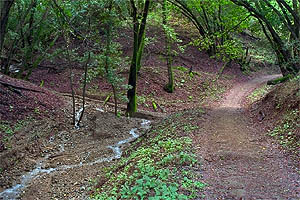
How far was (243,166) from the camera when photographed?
6160 mm

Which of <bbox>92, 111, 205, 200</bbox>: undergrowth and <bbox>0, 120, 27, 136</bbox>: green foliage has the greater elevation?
<bbox>92, 111, 205, 200</bbox>: undergrowth

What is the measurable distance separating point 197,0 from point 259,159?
19.4 metres

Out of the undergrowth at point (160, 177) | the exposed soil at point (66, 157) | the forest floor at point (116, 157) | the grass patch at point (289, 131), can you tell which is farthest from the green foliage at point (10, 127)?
the grass patch at point (289, 131)

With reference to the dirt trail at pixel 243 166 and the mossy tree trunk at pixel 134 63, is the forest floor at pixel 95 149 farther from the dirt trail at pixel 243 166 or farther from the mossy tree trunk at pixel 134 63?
the mossy tree trunk at pixel 134 63

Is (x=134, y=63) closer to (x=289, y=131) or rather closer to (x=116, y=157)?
(x=116, y=157)

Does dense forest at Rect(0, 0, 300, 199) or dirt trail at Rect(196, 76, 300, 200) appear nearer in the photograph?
dirt trail at Rect(196, 76, 300, 200)

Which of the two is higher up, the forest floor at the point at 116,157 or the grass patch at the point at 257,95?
the grass patch at the point at 257,95

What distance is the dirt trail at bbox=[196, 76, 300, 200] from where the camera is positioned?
16.1 ft

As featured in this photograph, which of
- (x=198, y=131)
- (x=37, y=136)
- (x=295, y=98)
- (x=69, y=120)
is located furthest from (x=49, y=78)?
(x=295, y=98)

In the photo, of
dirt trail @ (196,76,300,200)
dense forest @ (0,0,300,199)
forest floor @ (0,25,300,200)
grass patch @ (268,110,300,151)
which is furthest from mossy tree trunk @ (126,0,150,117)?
grass patch @ (268,110,300,151)

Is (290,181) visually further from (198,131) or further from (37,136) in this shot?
(37,136)

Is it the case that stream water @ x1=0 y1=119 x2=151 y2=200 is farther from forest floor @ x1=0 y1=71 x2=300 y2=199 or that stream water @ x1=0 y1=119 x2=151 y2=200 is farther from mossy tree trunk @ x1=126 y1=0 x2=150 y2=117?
mossy tree trunk @ x1=126 y1=0 x2=150 y2=117

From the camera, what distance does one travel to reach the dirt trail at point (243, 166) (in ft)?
16.1

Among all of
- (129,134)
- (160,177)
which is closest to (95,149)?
(129,134)
